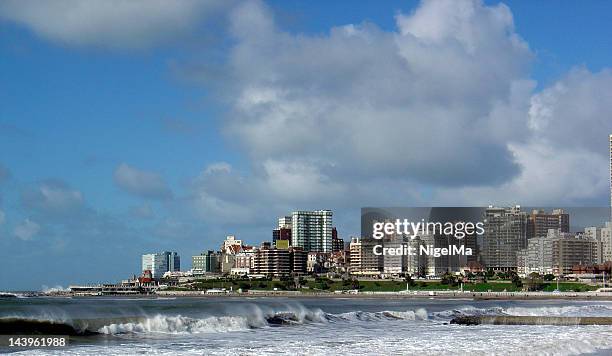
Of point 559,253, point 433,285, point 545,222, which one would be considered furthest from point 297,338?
point 545,222

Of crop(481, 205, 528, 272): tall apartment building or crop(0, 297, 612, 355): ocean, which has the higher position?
crop(481, 205, 528, 272): tall apartment building

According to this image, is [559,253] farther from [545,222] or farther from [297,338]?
[297,338]

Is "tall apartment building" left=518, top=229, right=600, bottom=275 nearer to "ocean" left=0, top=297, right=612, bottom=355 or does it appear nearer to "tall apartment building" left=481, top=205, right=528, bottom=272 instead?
"tall apartment building" left=481, top=205, right=528, bottom=272

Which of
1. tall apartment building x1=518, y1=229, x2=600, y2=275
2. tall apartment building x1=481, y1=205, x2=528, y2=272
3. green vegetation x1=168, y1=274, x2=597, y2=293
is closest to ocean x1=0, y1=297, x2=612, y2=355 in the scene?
green vegetation x1=168, y1=274, x2=597, y2=293

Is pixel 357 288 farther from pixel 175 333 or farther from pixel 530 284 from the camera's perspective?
pixel 175 333

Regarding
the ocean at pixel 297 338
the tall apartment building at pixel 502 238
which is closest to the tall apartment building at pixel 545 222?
the tall apartment building at pixel 502 238

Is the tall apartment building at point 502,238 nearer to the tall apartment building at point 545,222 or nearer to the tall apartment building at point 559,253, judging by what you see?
the tall apartment building at point 545,222
